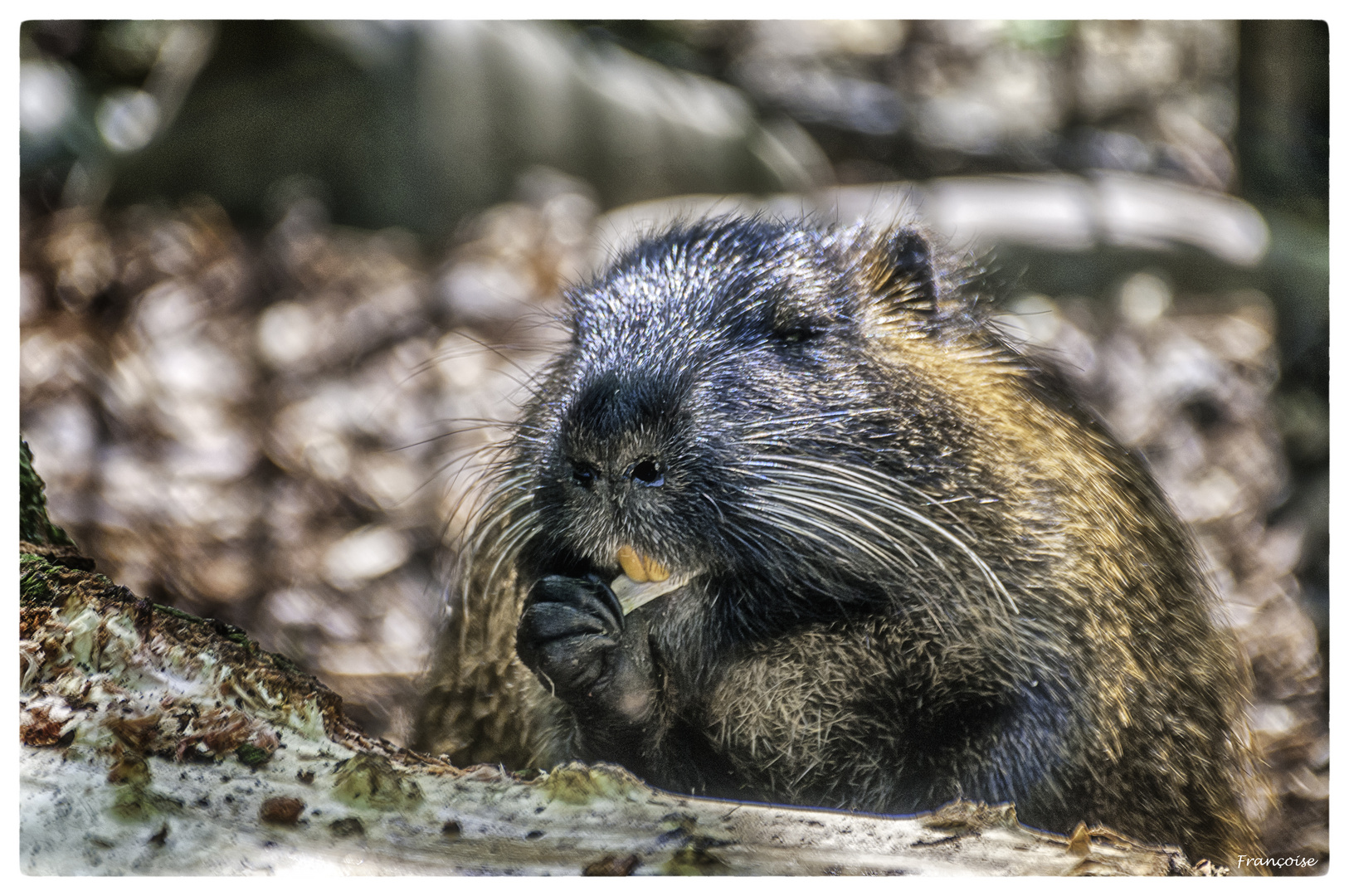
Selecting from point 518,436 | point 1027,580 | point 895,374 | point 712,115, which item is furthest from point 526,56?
point 1027,580

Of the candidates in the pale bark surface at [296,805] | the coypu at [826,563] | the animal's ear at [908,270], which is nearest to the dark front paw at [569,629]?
the coypu at [826,563]

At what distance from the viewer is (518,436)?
1947 mm

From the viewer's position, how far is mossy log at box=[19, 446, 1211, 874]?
165 cm

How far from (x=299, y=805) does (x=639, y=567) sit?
2.02ft

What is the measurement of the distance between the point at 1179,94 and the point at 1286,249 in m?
0.40

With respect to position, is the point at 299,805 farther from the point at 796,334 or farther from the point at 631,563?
the point at 796,334

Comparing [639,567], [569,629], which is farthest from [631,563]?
[569,629]

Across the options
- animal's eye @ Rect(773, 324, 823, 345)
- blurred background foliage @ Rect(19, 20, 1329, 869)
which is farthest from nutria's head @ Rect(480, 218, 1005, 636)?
blurred background foliage @ Rect(19, 20, 1329, 869)

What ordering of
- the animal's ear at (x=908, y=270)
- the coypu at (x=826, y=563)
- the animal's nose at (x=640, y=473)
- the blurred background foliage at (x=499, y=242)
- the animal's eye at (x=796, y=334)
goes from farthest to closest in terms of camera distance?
the blurred background foliage at (x=499, y=242), the animal's ear at (x=908, y=270), the animal's eye at (x=796, y=334), the coypu at (x=826, y=563), the animal's nose at (x=640, y=473)

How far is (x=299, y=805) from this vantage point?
5.49 feet

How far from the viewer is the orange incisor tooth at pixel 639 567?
1.70 meters

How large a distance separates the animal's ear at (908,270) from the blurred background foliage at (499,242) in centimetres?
21

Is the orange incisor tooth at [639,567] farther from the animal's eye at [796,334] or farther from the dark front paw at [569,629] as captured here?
the animal's eye at [796,334]
